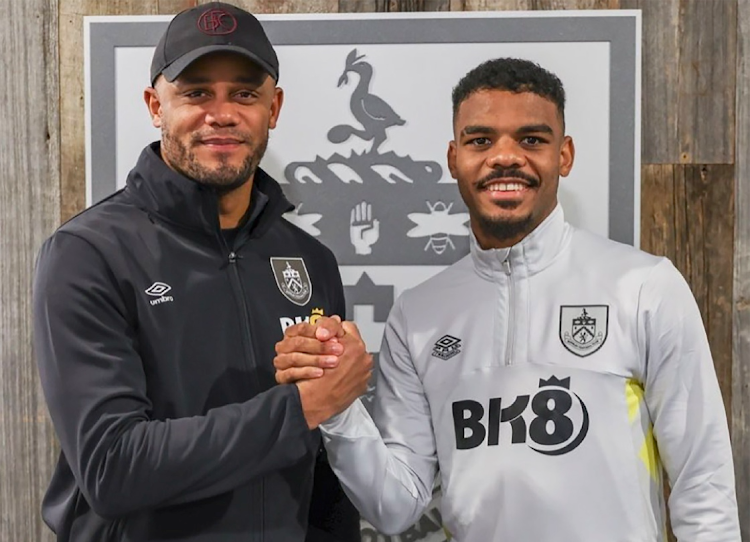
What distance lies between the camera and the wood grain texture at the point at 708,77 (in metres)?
1.67

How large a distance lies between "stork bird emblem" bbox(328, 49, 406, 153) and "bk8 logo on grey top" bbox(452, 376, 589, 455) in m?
0.63

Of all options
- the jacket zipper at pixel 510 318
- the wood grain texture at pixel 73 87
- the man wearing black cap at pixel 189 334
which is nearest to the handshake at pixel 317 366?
the man wearing black cap at pixel 189 334

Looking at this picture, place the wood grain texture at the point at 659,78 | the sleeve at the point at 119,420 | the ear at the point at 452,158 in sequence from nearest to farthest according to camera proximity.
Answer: the sleeve at the point at 119,420
the ear at the point at 452,158
the wood grain texture at the point at 659,78

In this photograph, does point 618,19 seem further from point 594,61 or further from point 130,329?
point 130,329

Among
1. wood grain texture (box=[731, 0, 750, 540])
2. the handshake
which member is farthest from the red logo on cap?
wood grain texture (box=[731, 0, 750, 540])

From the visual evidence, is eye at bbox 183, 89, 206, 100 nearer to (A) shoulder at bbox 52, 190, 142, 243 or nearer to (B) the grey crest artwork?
(A) shoulder at bbox 52, 190, 142, 243

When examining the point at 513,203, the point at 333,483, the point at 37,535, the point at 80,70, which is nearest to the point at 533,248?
the point at 513,203

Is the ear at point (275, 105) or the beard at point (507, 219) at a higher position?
the ear at point (275, 105)

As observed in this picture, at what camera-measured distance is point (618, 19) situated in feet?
5.40

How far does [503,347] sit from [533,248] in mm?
163

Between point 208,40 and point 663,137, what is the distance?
3.06ft

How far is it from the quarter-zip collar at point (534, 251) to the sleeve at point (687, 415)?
0.51 ft

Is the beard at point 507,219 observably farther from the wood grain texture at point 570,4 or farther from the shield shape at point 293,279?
the wood grain texture at point 570,4

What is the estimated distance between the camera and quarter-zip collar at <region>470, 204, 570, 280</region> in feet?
4.32
